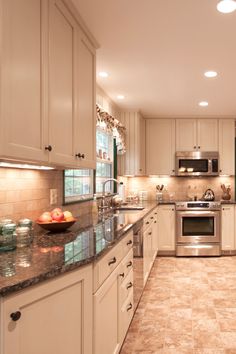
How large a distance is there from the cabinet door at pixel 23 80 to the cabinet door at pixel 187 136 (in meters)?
4.44

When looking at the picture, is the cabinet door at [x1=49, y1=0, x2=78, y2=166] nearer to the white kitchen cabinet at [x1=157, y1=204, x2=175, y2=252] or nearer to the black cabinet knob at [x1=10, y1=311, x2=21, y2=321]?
the black cabinet knob at [x1=10, y1=311, x2=21, y2=321]

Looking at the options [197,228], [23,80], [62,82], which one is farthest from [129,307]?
[197,228]

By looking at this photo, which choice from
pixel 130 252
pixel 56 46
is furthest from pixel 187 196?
pixel 56 46

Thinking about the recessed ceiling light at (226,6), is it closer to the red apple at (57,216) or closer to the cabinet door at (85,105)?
the cabinet door at (85,105)

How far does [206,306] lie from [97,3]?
2.88 metres

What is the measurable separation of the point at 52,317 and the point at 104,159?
3.21 meters

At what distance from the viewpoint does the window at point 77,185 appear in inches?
119

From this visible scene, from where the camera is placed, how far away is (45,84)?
5.92ft

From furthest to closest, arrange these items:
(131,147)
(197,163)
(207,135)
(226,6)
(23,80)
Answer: (207,135), (197,163), (131,147), (226,6), (23,80)

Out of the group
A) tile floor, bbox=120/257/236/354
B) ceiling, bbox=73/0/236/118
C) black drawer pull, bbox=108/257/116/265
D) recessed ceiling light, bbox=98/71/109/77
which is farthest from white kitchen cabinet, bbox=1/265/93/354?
recessed ceiling light, bbox=98/71/109/77

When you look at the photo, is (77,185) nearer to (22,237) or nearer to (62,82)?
(62,82)

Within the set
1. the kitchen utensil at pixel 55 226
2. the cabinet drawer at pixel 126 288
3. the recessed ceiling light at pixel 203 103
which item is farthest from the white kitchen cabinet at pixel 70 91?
the recessed ceiling light at pixel 203 103

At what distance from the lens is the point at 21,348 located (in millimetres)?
1157

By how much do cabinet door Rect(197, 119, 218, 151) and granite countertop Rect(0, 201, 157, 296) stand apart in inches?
151
